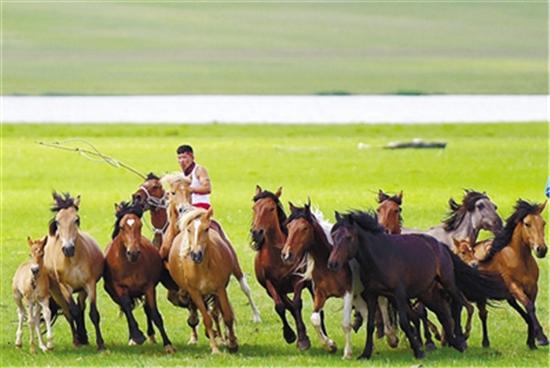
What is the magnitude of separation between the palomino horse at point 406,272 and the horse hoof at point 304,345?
861mm

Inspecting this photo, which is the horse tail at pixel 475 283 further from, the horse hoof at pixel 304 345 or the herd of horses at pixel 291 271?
the horse hoof at pixel 304 345

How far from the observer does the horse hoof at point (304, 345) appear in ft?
49.7

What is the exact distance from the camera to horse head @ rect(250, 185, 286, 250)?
15359mm

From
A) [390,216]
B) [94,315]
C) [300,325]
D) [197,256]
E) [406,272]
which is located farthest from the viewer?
[390,216]

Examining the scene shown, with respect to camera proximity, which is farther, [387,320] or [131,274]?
[131,274]

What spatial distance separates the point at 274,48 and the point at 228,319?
10038 centimetres

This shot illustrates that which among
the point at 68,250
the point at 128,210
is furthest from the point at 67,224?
the point at 128,210

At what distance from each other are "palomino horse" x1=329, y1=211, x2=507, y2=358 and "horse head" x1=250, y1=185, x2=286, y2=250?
1.10 meters

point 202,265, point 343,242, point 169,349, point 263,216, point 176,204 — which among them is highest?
point 176,204

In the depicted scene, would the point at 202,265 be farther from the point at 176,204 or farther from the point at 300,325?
the point at 300,325

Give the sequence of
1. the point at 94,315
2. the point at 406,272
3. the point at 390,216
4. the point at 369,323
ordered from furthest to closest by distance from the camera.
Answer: the point at 390,216
the point at 94,315
the point at 406,272
the point at 369,323

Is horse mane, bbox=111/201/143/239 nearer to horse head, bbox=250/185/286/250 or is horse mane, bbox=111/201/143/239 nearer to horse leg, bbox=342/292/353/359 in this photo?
horse head, bbox=250/185/286/250

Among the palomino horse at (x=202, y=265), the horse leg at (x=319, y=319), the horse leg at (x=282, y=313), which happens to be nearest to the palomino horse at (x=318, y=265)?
the horse leg at (x=319, y=319)

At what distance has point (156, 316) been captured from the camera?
15.4m
